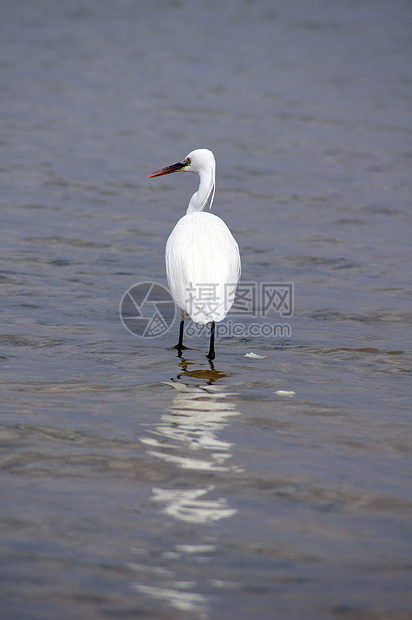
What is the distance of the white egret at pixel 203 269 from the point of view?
601cm

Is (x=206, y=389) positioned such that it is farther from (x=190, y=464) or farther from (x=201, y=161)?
(x=201, y=161)

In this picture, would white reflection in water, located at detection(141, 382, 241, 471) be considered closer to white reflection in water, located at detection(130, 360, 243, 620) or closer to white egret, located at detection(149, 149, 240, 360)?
white reflection in water, located at detection(130, 360, 243, 620)

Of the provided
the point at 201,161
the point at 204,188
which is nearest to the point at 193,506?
the point at 204,188

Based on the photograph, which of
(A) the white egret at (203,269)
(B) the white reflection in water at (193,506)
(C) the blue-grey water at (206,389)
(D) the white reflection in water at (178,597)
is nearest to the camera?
(D) the white reflection in water at (178,597)

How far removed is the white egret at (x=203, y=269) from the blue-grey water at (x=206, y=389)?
0.41m

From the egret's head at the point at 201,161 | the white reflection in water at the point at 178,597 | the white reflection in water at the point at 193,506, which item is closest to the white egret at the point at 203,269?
the egret's head at the point at 201,161

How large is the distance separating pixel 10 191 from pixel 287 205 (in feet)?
12.8

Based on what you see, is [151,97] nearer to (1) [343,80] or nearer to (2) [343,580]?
(1) [343,80]

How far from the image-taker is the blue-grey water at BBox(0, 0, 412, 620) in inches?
128

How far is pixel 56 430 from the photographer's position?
14.9 ft

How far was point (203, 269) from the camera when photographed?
6.20 m

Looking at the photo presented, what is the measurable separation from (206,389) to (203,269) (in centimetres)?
109

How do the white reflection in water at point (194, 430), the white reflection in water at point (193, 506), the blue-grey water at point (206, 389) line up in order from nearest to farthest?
the blue-grey water at point (206, 389) → the white reflection in water at point (193, 506) → the white reflection in water at point (194, 430)

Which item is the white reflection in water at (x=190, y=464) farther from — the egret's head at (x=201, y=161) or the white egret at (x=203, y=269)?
the egret's head at (x=201, y=161)
